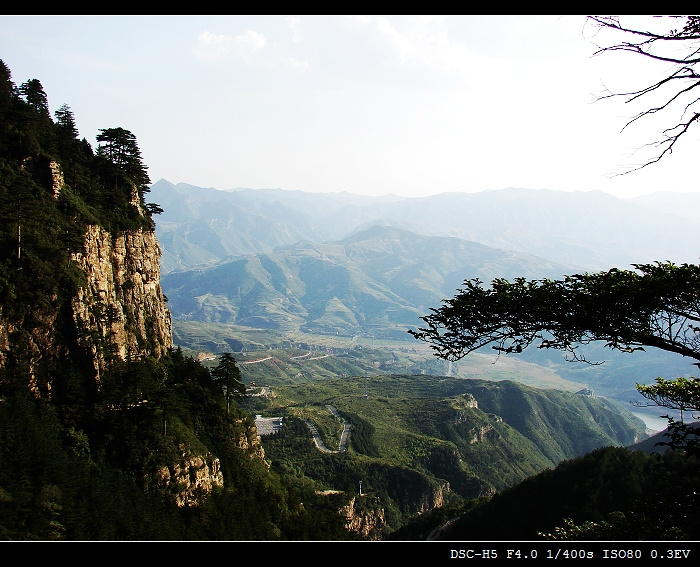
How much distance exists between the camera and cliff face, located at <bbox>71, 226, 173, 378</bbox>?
1011 inches

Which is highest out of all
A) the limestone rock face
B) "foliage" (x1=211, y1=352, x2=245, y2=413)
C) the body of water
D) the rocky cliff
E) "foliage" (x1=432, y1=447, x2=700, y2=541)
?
the rocky cliff

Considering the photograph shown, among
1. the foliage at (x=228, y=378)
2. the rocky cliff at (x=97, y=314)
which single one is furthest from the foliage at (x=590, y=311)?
the foliage at (x=228, y=378)

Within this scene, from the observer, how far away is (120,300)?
30.5 m

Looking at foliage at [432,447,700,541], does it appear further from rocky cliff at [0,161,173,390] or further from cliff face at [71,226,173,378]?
rocky cliff at [0,161,173,390]

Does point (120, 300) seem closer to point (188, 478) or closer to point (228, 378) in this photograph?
point (228, 378)

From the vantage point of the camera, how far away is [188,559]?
3.03 metres

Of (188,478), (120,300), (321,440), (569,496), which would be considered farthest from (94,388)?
(321,440)

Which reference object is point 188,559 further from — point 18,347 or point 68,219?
point 68,219

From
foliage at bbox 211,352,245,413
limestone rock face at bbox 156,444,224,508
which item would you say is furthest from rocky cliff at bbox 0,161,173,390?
limestone rock face at bbox 156,444,224,508

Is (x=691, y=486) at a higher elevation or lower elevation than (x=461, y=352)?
lower

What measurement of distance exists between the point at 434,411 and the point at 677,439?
314 ft

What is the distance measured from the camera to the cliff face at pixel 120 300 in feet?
84.3

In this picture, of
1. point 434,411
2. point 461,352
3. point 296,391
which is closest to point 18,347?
point 461,352

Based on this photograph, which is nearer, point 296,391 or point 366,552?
point 366,552
